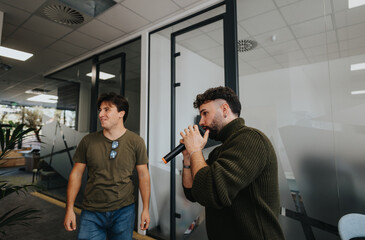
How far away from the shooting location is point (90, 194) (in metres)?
1.53

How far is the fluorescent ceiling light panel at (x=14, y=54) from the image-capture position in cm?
390

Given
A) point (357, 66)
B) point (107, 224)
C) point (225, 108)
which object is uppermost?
point (357, 66)

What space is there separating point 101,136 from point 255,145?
1.31 metres

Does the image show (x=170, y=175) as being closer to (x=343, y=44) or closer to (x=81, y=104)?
(x=343, y=44)

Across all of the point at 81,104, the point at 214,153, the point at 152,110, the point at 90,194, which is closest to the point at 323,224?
the point at 214,153

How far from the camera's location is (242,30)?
219 centimetres

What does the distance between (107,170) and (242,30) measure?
1955 millimetres

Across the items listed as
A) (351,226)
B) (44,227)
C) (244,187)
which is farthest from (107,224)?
(44,227)

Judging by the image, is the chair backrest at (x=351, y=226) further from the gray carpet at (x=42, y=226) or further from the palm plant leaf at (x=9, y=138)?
the gray carpet at (x=42, y=226)

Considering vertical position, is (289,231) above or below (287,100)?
below

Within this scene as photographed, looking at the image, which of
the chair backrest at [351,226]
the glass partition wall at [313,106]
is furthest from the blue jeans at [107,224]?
the chair backrest at [351,226]

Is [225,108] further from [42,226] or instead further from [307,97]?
[42,226]

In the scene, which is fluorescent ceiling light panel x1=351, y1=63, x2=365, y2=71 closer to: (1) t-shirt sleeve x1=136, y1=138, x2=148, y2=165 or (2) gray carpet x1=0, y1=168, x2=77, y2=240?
(1) t-shirt sleeve x1=136, y1=138, x2=148, y2=165

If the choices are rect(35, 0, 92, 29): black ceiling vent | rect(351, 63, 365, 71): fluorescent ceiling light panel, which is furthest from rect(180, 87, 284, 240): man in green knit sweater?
rect(35, 0, 92, 29): black ceiling vent
